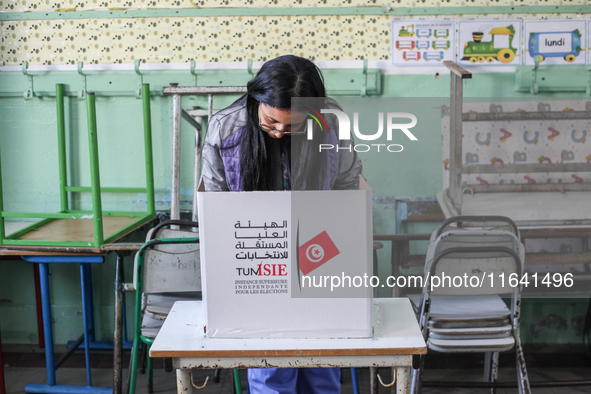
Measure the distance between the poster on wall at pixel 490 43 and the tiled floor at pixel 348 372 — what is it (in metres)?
1.34

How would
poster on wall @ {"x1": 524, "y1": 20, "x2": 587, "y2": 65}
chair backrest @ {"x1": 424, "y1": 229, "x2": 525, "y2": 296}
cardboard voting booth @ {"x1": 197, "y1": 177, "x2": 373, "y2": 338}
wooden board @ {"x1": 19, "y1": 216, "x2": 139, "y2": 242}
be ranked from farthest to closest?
poster on wall @ {"x1": 524, "y1": 20, "x2": 587, "y2": 65}
wooden board @ {"x1": 19, "y1": 216, "x2": 139, "y2": 242}
chair backrest @ {"x1": 424, "y1": 229, "x2": 525, "y2": 296}
cardboard voting booth @ {"x1": 197, "y1": 177, "x2": 373, "y2": 338}

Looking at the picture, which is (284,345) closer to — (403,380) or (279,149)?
(403,380)

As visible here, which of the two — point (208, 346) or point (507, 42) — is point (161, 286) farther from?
point (507, 42)

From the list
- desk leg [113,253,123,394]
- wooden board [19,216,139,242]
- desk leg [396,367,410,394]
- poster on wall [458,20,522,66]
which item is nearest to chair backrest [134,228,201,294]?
desk leg [113,253,123,394]

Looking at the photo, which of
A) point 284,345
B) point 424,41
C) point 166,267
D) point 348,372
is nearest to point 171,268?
point 166,267

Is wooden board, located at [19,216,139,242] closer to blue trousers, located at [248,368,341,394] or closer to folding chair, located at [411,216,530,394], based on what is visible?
blue trousers, located at [248,368,341,394]

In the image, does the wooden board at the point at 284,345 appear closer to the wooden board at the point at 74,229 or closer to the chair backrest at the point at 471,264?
the chair backrest at the point at 471,264

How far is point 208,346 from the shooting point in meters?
1.12

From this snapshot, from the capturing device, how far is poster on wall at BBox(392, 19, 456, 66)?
232 centimetres

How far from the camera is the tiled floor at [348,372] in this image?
2193mm

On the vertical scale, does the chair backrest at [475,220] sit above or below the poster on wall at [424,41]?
below

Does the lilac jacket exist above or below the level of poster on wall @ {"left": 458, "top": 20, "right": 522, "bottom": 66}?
below

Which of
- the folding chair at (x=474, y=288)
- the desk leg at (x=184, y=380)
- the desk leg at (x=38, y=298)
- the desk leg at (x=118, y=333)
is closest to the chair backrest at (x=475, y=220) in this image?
the folding chair at (x=474, y=288)

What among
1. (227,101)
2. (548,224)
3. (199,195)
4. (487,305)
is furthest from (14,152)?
(548,224)
